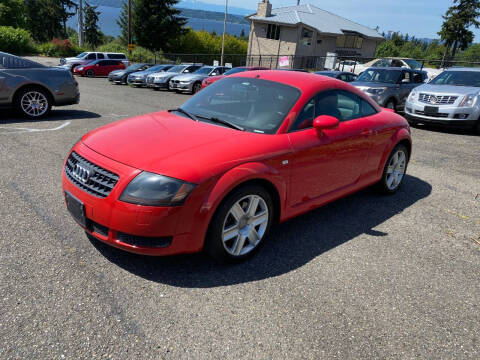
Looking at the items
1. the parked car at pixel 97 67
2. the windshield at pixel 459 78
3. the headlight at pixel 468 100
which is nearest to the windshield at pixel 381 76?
the windshield at pixel 459 78

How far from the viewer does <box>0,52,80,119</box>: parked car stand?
7.93 metres

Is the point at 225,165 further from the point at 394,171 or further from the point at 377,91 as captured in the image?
the point at 377,91

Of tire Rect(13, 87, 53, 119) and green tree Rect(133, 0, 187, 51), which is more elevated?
green tree Rect(133, 0, 187, 51)

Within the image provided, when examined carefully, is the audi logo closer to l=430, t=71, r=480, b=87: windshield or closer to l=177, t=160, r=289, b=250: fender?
l=177, t=160, r=289, b=250: fender

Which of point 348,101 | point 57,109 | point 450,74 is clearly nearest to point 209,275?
point 348,101

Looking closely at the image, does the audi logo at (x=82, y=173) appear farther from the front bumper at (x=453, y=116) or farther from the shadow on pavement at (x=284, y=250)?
the front bumper at (x=453, y=116)

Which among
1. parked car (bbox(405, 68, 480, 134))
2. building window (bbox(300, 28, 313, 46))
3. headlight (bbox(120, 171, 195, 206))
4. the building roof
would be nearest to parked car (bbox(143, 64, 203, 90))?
parked car (bbox(405, 68, 480, 134))

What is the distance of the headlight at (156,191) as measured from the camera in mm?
2635

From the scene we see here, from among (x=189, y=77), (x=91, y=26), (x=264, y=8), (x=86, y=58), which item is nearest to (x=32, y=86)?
(x=189, y=77)

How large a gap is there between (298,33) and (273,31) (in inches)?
166

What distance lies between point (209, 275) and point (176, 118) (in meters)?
1.64

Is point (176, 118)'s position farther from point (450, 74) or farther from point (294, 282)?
point (450, 74)

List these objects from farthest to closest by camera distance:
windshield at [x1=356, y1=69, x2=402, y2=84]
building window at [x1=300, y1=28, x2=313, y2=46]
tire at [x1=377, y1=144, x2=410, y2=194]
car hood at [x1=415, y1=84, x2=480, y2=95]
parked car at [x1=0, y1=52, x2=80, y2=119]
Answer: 1. building window at [x1=300, y1=28, x2=313, y2=46]
2. windshield at [x1=356, y1=69, x2=402, y2=84]
3. car hood at [x1=415, y1=84, x2=480, y2=95]
4. parked car at [x1=0, y1=52, x2=80, y2=119]
5. tire at [x1=377, y1=144, x2=410, y2=194]

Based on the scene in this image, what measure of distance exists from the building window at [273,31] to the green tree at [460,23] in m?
30.1
